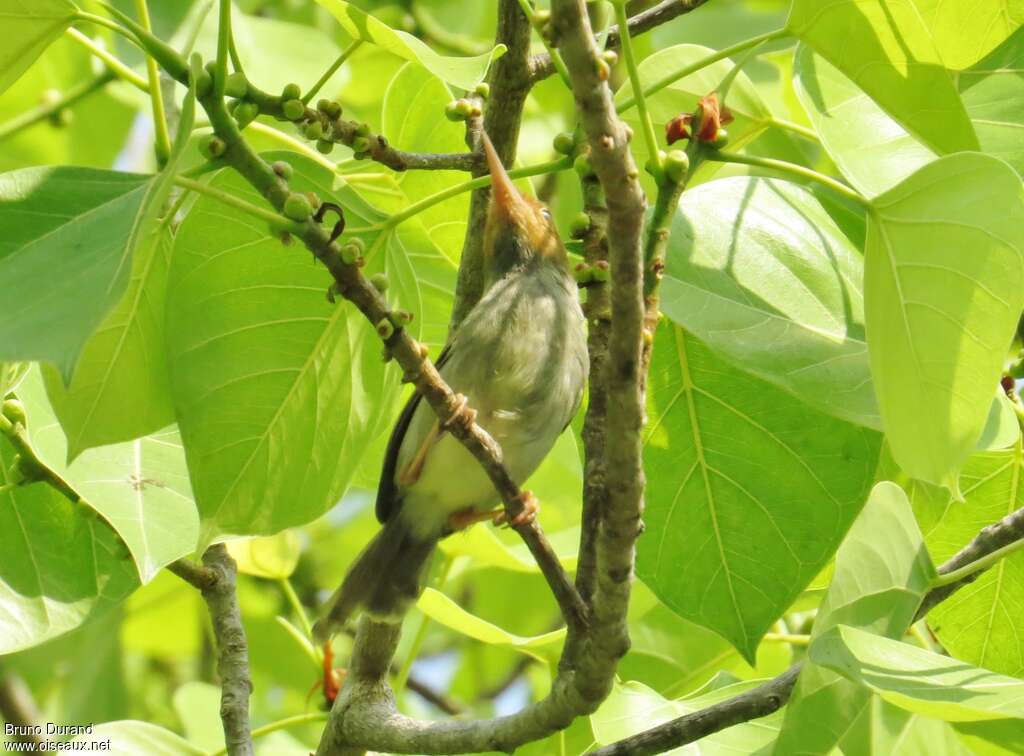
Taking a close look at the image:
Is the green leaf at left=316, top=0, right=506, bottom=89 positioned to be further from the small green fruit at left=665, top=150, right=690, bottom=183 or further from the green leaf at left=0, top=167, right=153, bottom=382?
the green leaf at left=0, top=167, right=153, bottom=382

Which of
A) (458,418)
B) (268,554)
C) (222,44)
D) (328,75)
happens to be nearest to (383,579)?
(268,554)

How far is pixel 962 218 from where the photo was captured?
6.32 ft

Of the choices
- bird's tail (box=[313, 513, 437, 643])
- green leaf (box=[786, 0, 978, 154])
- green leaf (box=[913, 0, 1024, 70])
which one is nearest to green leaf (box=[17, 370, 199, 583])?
bird's tail (box=[313, 513, 437, 643])

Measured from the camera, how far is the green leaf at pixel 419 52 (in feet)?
6.78

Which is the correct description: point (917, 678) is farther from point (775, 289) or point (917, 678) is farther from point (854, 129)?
point (854, 129)

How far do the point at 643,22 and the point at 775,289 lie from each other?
33.1 inches

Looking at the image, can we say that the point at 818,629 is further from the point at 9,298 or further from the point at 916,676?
the point at 9,298

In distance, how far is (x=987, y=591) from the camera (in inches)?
111

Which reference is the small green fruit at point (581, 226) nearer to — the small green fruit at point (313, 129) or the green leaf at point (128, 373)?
the small green fruit at point (313, 129)

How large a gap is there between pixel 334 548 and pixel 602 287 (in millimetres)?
3406

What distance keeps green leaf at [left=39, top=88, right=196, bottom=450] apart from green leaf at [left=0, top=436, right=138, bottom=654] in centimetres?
74

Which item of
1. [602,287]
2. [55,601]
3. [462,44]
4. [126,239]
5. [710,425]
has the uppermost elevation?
[462,44]

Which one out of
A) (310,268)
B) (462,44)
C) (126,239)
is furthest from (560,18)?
(462,44)

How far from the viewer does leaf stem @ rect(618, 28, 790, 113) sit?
2150 mm
